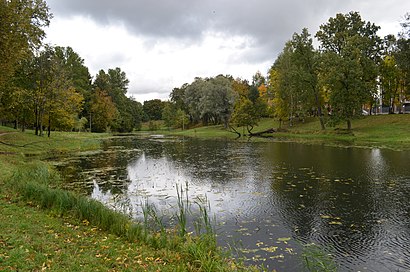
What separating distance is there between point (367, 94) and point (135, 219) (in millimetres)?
42052

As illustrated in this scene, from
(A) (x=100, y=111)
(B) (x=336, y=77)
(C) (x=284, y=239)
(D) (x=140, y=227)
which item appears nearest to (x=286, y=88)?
(B) (x=336, y=77)

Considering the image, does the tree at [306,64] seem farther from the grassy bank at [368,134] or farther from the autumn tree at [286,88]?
the grassy bank at [368,134]

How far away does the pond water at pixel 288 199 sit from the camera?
772cm

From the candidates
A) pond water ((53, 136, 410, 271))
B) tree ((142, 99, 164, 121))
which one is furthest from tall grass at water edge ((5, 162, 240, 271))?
tree ((142, 99, 164, 121))

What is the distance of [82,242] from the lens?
277 inches

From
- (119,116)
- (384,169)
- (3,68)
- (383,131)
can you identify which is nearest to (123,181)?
(3,68)

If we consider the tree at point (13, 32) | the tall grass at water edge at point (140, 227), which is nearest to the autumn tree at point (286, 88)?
the tree at point (13, 32)

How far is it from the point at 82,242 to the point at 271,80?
57.7 meters

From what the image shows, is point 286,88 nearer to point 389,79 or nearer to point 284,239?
point 389,79

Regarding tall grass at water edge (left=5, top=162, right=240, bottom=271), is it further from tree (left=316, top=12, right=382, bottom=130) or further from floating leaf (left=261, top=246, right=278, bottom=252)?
tree (left=316, top=12, right=382, bottom=130)

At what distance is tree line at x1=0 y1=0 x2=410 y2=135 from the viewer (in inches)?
982

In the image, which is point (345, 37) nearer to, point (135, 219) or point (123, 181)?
point (123, 181)

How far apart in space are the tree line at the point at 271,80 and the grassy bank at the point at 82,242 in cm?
1069

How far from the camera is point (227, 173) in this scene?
1862 centimetres
